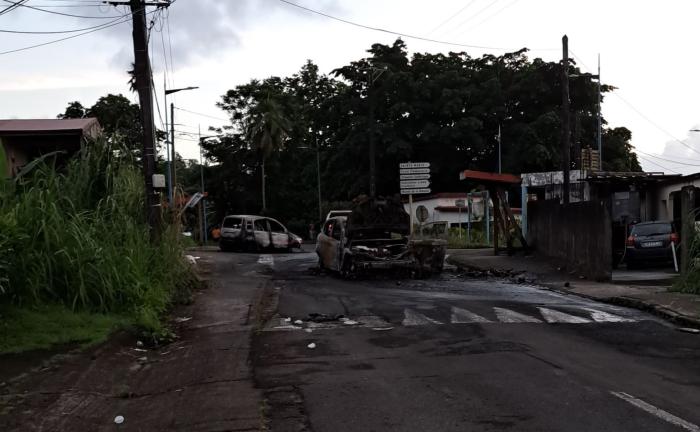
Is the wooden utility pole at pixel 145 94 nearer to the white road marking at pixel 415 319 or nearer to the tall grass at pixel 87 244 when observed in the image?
the tall grass at pixel 87 244

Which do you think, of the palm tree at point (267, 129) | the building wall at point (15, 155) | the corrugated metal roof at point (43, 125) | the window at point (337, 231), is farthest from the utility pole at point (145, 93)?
the palm tree at point (267, 129)

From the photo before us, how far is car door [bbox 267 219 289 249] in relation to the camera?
29.8 meters

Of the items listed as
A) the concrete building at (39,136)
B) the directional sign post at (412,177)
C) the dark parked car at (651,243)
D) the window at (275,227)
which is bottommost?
the dark parked car at (651,243)

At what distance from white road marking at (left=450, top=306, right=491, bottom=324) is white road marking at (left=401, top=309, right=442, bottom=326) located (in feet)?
1.09

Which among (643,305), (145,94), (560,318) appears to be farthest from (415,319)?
(145,94)

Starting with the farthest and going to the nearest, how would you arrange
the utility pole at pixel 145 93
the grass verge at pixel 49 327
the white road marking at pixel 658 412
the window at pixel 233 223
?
1. the window at pixel 233 223
2. the utility pole at pixel 145 93
3. the grass verge at pixel 49 327
4. the white road marking at pixel 658 412

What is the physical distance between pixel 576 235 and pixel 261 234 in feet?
49.8

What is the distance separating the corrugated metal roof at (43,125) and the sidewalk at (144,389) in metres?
7.42

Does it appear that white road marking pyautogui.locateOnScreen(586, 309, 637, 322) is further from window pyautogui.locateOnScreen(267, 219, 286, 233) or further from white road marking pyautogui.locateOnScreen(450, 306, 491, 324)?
window pyautogui.locateOnScreen(267, 219, 286, 233)

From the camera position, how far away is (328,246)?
1884 cm

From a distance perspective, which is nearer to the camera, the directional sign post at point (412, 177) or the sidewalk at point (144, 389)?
the sidewalk at point (144, 389)

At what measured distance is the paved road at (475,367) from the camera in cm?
519

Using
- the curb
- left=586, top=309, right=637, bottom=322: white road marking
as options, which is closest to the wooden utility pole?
left=586, top=309, right=637, bottom=322: white road marking

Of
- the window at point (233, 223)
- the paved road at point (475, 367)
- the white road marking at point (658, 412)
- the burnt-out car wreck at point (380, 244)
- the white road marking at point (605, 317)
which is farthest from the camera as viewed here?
the window at point (233, 223)
